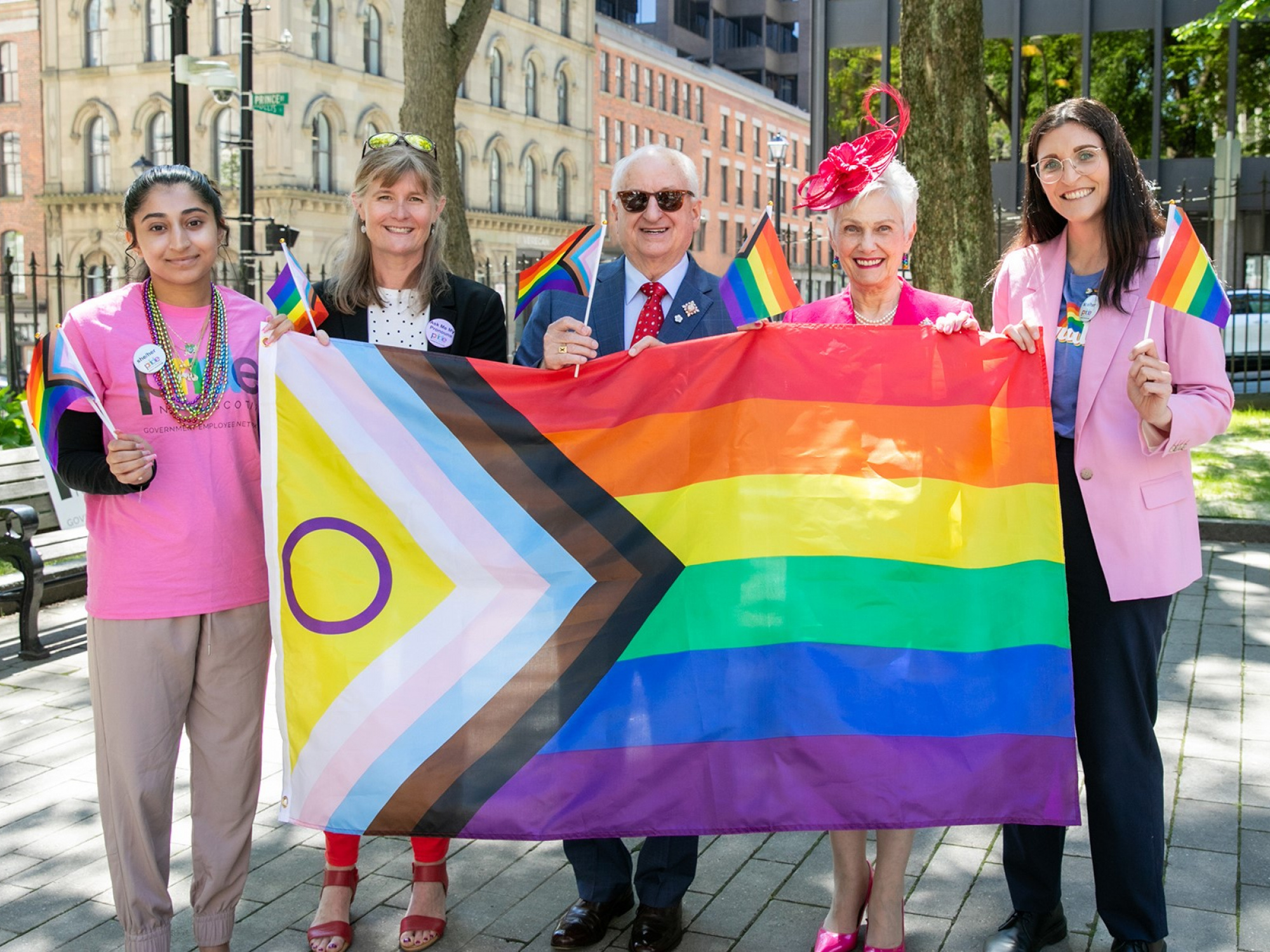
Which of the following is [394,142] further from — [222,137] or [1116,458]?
[222,137]

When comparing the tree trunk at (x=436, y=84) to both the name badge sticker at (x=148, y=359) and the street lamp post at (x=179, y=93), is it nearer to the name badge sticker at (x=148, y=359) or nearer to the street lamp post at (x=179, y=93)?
the street lamp post at (x=179, y=93)

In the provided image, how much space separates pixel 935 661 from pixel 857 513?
44 centimetres

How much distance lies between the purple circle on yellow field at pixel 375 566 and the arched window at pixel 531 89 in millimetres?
57731

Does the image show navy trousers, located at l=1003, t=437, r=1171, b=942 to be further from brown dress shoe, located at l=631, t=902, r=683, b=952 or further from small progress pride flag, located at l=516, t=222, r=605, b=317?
small progress pride flag, located at l=516, t=222, r=605, b=317

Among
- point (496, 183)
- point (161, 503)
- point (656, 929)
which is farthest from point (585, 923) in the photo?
point (496, 183)

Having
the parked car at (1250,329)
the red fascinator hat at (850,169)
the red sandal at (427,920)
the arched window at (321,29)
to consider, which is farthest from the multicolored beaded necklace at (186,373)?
the arched window at (321,29)

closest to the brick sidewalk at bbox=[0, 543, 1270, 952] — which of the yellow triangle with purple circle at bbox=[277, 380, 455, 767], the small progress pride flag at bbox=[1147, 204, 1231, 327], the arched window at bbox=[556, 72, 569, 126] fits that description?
the yellow triangle with purple circle at bbox=[277, 380, 455, 767]

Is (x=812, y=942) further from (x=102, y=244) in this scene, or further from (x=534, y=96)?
(x=534, y=96)

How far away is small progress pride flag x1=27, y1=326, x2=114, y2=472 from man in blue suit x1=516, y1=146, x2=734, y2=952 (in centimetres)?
123

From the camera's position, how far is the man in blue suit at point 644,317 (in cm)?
375

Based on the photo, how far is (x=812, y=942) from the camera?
12.3 ft

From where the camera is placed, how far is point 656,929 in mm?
3693

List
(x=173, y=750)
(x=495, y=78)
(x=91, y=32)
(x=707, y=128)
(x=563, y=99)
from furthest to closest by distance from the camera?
1. (x=707, y=128)
2. (x=563, y=99)
3. (x=495, y=78)
4. (x=91, y=32)
5. (x=173, y=750)

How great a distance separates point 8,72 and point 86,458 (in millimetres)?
57138
